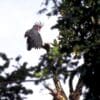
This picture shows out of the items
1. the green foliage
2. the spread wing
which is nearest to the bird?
the spread wing

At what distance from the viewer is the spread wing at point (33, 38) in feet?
54.3

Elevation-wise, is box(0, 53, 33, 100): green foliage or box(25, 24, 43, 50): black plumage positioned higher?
box(25, 24, 43, 50): black plumage

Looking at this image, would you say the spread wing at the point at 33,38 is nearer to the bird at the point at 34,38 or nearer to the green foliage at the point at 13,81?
the bird at the point at 34,38

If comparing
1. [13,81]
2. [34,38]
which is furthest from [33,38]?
[13,81]

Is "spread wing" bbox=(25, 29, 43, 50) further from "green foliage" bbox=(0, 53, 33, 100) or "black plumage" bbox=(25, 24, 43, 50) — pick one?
"green foliage" bbox=(0, 53, 33, 100)

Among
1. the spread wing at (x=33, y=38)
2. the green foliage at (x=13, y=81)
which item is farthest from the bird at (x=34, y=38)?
the green foliage at (x=13, y=81)

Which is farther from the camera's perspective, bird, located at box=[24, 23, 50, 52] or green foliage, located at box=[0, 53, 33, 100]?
bird, located at box=[24, 23, 50, 52]

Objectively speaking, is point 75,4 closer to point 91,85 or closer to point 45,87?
point 91,85

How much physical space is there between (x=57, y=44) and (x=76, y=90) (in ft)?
7.34

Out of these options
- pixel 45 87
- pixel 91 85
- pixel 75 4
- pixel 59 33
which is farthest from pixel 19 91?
pixel 59 33

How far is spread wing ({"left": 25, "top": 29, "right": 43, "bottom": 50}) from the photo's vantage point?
16548mm

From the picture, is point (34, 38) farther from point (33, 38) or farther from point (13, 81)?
point (13, 81)

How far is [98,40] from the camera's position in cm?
934

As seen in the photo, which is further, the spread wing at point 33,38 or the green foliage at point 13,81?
the spread wing at point 33,38
